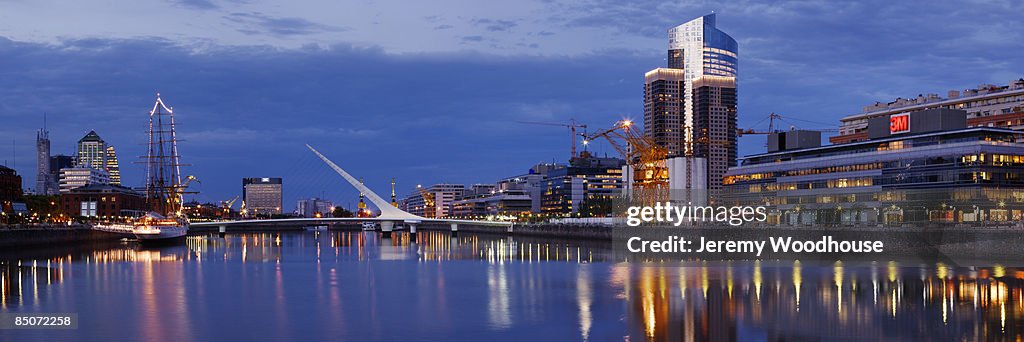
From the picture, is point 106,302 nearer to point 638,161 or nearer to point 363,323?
point 363,323

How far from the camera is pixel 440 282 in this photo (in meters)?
55.6

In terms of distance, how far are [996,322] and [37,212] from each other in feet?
496

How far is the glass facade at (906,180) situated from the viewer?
10669cm

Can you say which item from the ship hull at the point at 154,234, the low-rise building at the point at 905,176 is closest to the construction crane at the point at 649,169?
the low-rise building at the point at 905,176

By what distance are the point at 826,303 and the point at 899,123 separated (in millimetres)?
86132

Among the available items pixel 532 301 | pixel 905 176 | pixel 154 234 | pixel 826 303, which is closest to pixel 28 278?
pixel 532 301

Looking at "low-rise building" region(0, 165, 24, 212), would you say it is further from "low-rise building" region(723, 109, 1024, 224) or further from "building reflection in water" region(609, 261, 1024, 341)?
"building reflection in water" region(609, 261, 1024, 341)

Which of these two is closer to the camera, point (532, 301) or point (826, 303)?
point (826, 303)

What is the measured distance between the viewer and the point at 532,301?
4394 cm

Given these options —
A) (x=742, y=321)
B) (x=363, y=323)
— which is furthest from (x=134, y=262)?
(x=742, y=321)

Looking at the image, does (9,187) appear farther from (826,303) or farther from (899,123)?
(826,303)

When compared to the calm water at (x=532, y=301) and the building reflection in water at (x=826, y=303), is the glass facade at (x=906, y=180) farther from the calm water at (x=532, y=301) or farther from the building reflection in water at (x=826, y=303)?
the calm water at (x=532, y=301)

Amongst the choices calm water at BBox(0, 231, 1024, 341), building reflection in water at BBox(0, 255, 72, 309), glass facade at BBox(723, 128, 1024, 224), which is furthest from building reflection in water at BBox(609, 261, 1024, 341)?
glass facade at BBox(723, 128, 1024, 224)

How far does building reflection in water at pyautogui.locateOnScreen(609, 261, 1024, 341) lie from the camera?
3341 centimetres
